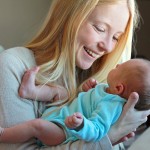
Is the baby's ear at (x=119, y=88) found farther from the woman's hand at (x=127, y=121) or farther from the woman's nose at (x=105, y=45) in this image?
the woman's nose at (x=105, y=45)

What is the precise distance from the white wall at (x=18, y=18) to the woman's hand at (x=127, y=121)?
78.1 inches

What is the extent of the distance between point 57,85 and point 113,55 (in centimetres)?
33

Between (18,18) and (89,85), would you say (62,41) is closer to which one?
(89,85)

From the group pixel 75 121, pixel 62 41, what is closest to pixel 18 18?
pixel 62 41

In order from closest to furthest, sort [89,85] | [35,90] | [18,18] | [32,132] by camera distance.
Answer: [32,132], [35,90], [89,85], [18,18]

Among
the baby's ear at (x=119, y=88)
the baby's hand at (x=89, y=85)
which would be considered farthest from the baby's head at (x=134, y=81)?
the baby's hand at (x=89, y=85)

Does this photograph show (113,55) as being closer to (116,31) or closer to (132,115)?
(116,31)

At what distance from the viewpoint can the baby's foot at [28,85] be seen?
113cm

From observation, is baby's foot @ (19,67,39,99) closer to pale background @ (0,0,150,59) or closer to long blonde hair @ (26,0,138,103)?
long blonde hair @ (26,0,138,103)

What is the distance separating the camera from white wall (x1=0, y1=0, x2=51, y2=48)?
9.71 ft

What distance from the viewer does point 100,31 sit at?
130 centimetres

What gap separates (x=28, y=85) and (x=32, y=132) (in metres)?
0.17

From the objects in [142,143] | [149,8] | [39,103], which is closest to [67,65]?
Result: [39,103]

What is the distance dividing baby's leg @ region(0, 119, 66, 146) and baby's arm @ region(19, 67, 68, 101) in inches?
4.8
